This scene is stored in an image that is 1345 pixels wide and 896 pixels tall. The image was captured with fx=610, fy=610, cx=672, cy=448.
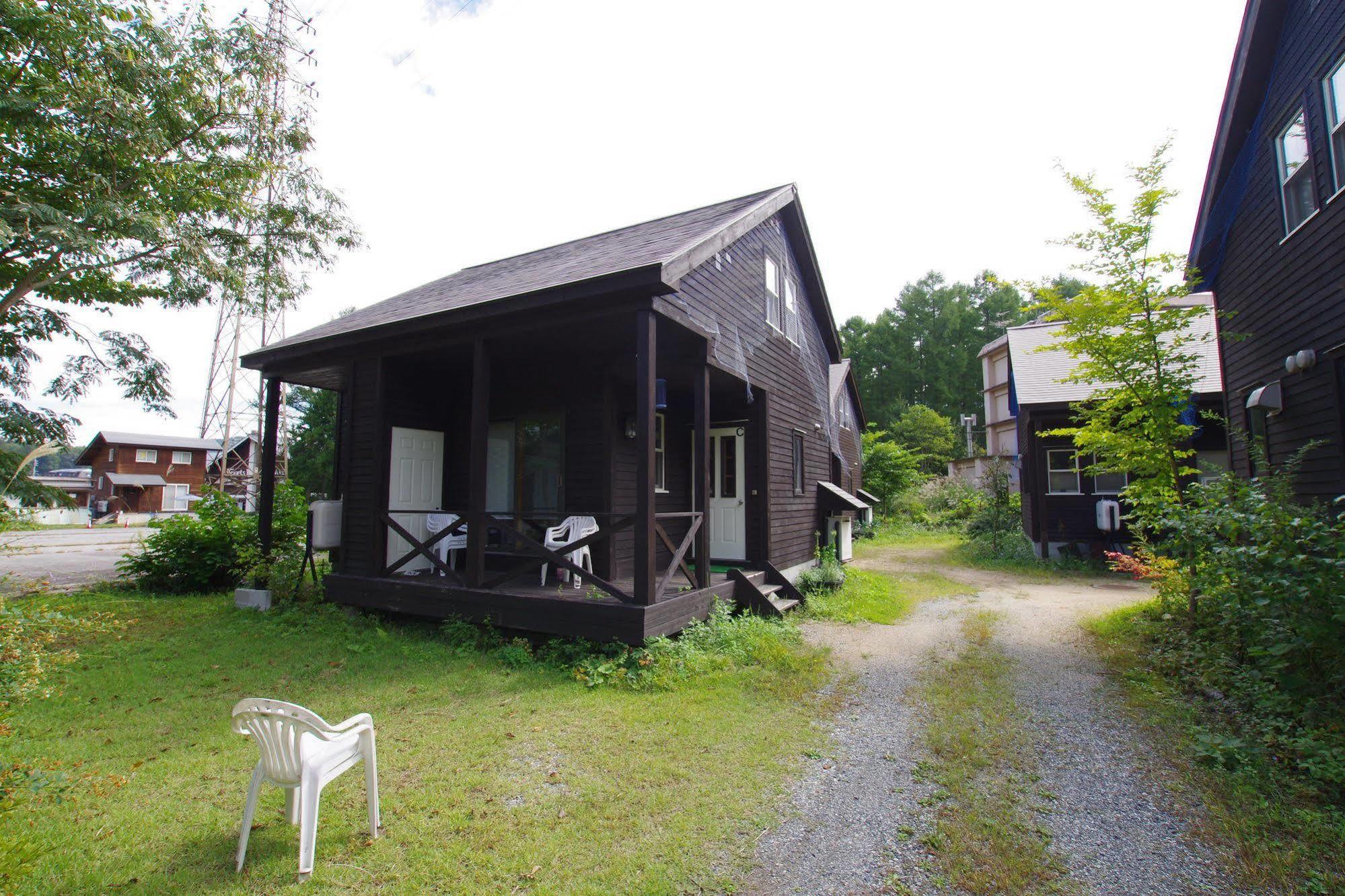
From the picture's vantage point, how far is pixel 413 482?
27.3 feet

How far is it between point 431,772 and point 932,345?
154ft

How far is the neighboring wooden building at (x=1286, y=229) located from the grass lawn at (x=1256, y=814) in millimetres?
3732

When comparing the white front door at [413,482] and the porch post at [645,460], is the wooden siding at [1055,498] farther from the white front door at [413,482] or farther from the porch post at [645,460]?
the white front door at [413,482]

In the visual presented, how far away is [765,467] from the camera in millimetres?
8547

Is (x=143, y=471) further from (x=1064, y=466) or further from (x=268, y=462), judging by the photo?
(x=1064, y=466)

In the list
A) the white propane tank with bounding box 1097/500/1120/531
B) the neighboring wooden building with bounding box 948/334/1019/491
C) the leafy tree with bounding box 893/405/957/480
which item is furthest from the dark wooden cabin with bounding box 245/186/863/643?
the leafy tree with bounding box 893/405/957/480

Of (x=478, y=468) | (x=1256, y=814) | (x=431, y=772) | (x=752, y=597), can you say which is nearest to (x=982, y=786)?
(x=1256, y=814)

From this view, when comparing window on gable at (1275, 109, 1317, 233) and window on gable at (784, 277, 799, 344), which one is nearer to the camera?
window on gable at (1275, 109, 1317, 233)

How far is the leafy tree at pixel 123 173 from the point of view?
809cm

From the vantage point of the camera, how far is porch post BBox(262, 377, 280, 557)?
8.35 meters

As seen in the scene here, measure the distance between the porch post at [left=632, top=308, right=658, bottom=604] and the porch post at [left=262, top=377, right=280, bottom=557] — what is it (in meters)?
5.86

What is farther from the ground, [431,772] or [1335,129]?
[1335,129]

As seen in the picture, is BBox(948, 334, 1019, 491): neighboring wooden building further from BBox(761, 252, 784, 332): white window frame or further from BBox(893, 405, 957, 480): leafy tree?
BBox(761, 252, 784, 332): white window frame

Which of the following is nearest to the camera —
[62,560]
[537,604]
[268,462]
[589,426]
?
[537,604]
